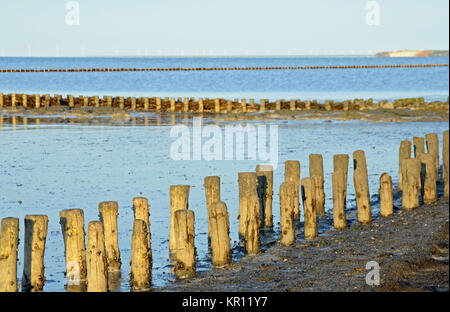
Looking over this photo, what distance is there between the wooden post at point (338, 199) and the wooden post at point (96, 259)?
14.8ft

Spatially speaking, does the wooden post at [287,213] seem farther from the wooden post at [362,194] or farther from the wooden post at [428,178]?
the wooden post at [428,178]

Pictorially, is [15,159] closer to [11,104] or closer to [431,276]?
[431,276]

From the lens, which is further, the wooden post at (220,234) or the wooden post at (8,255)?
the wooden post at (220,234)

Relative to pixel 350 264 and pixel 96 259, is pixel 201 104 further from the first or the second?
pixel 96 259

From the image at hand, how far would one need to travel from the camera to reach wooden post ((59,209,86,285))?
927 centimetres

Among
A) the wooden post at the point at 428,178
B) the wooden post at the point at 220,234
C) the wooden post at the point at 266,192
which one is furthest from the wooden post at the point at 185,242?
the wooden post at the point at 428,178

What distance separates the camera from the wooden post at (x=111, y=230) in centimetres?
1000

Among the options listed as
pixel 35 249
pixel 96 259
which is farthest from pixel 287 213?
pixel 35 249

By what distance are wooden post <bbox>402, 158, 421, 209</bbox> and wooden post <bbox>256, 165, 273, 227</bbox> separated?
2.43 meters

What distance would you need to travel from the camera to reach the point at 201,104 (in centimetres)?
4103

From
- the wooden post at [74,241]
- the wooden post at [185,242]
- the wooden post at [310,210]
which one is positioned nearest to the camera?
the wooden post at [74,241]

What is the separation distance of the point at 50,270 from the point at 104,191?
586 centimetres

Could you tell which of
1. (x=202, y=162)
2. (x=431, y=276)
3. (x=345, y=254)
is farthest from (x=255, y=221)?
(x=202, y=162)

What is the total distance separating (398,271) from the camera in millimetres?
9125
